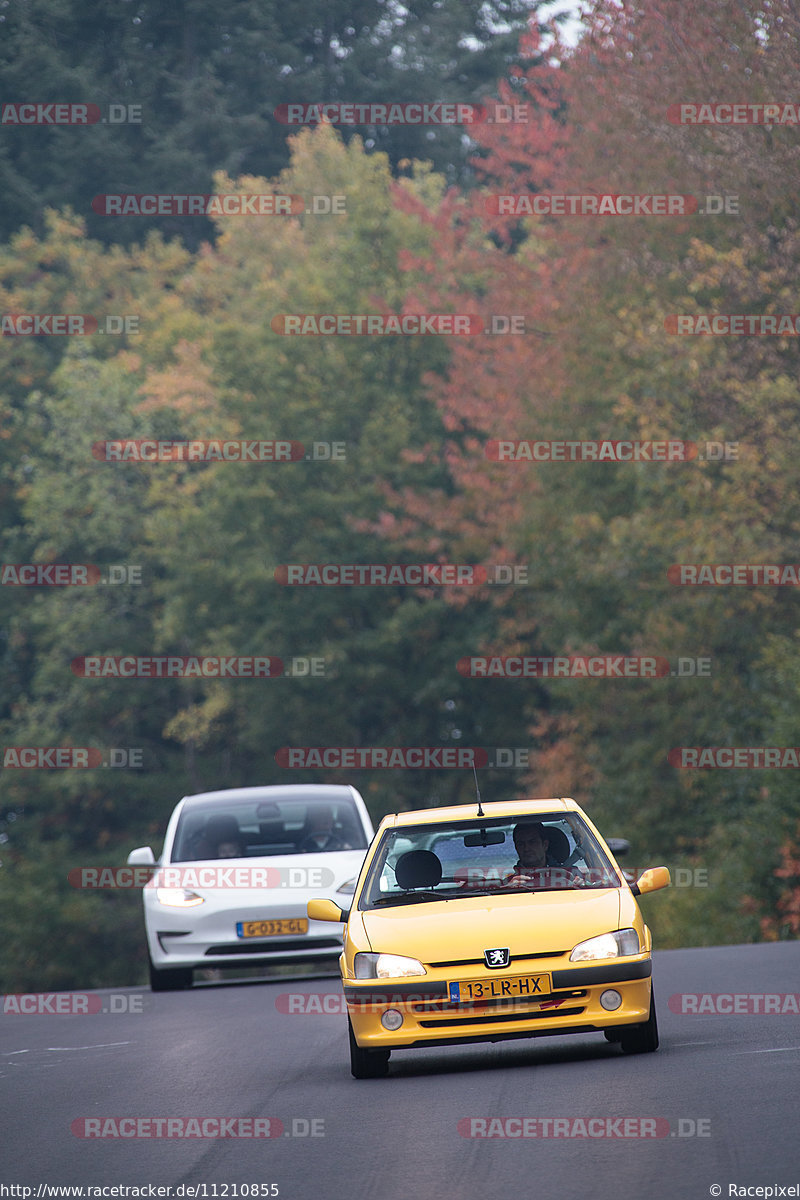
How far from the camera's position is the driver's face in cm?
1165

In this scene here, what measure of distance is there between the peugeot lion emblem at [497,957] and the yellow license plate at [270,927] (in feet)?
26.0

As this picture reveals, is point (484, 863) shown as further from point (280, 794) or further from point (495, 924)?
point (280, 794)

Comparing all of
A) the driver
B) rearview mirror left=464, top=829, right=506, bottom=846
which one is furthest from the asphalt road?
rearview mirror left=464, top=829, right=506, bottom=846

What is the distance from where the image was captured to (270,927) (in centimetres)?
1841

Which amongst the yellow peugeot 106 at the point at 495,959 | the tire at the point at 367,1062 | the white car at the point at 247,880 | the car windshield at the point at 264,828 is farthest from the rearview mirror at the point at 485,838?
the car windshield at the point at 264,828

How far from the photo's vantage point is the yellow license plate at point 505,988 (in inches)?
416

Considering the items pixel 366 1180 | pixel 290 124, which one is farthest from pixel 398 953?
pixel 290 124

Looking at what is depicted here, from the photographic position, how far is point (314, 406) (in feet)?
155

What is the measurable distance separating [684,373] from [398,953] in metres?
23.4

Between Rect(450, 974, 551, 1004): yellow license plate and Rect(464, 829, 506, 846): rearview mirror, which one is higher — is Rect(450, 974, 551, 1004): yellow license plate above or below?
below

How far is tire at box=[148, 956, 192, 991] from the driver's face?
8.05 meters

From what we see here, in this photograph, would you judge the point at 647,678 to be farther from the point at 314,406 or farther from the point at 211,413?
the point at 211,413

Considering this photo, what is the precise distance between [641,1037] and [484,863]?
5.00 ft

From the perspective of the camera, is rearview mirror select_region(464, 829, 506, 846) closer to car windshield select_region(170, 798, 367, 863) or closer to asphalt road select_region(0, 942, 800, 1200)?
asphalt road select_region(0, 942, 800, 1200)
